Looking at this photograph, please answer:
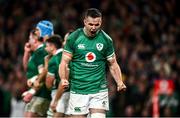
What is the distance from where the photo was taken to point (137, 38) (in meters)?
20.2

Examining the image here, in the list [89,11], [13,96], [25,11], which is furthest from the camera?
[25,11]

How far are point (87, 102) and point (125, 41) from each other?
990 centimetres

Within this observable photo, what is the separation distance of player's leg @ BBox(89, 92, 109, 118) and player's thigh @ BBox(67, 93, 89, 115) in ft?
0.23

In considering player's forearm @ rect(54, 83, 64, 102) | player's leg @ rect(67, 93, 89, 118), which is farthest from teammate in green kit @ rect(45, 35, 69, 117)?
player's leg @ rect(67, 93, 89, 118)

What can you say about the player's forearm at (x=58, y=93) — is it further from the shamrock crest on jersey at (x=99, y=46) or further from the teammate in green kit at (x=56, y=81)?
the shamrock crest on jersey at (x=99, y=46)

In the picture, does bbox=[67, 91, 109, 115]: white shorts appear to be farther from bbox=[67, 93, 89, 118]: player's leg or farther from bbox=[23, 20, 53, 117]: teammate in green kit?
bbox=[23, 20, 53, 117]: teammate in green kit

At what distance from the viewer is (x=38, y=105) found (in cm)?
1213

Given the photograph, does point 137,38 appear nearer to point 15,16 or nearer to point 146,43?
point 146,43

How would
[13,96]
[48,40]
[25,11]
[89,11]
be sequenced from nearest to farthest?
[89,11] → [48,40] → [13,96] → [25,11]

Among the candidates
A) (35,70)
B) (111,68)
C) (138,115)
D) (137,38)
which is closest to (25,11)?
(137,38)

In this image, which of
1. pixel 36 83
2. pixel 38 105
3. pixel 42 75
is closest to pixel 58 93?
pixel 42 75

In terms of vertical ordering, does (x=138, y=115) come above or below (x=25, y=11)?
below

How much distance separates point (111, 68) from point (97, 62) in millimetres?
254

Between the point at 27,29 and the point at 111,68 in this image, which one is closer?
the point at 111,68
